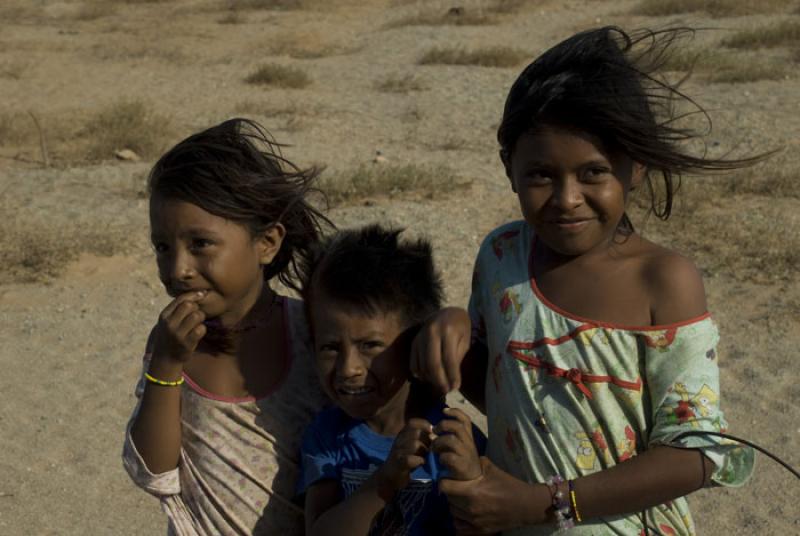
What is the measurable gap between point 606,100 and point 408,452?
2.11ft

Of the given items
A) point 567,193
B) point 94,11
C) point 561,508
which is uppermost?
point 567,193

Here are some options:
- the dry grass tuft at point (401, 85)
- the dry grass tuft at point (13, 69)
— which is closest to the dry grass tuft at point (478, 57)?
the dry grass tuft at point (401, 85)

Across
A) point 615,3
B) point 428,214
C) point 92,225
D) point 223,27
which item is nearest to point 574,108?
point 428,214

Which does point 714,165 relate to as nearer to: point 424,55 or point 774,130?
point 774,130

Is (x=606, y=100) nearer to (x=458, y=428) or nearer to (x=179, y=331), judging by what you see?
(x=458, y=428)

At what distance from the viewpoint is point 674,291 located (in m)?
1.75

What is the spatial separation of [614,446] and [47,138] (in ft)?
27.6

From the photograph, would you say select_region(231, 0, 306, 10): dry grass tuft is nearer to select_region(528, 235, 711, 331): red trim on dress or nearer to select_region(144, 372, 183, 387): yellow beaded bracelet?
select_region(144, 372, 183, 387): yellow beaded bracelet

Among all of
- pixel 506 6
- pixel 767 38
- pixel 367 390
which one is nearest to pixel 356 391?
pixel 367 390

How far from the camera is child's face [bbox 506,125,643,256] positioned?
1791 mm

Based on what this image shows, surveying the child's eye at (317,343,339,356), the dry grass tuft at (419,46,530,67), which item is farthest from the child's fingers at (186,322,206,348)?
the dry grass tuft at (419,46,530,67)

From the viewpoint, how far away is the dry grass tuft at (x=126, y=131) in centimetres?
880

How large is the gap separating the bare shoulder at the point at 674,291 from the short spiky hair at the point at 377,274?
45cm

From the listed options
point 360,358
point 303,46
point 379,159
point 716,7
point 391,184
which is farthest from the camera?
point 716,7
